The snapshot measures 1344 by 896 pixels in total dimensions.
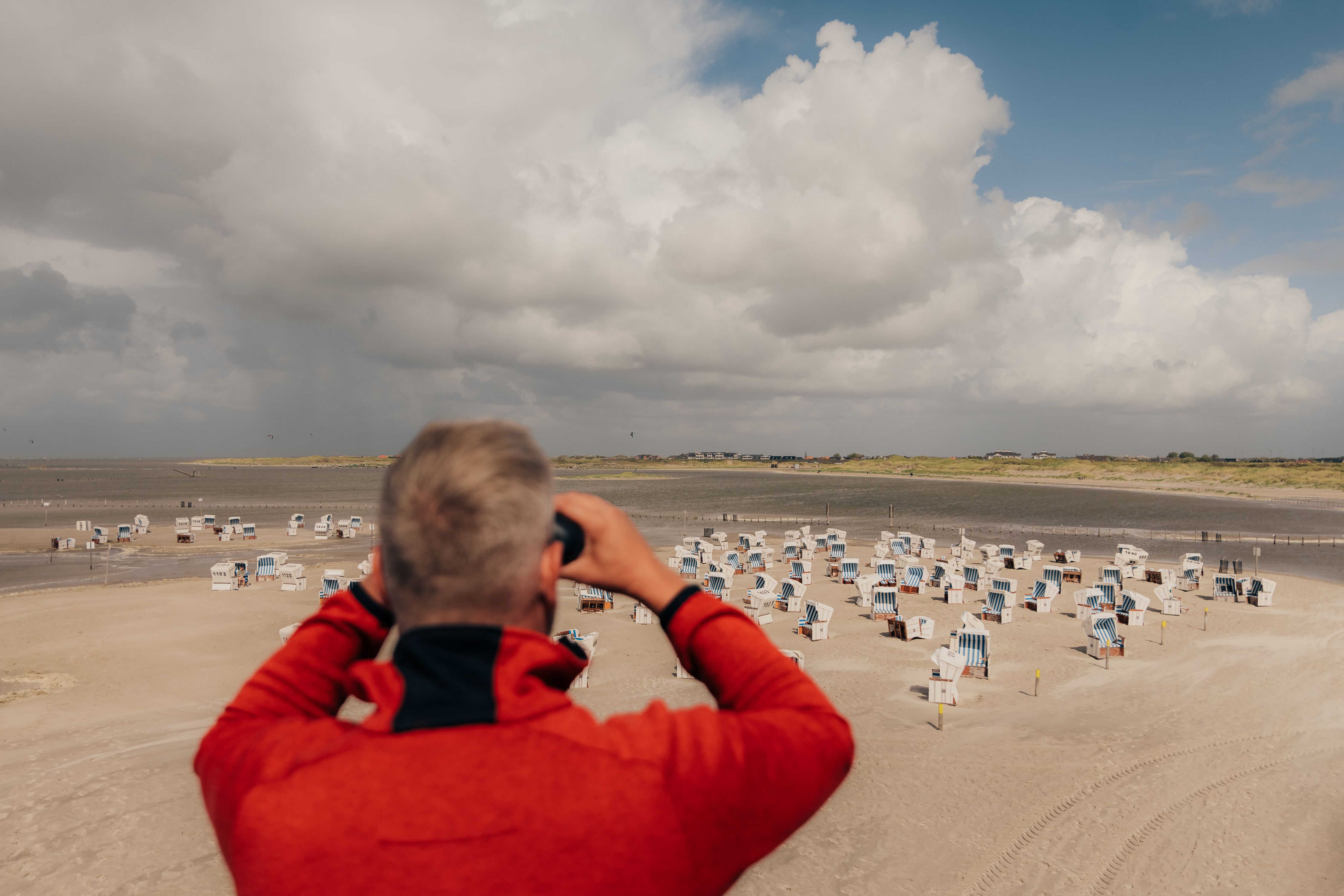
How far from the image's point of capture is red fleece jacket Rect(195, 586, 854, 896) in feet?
3.92

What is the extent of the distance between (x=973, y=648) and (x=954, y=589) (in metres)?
11.1

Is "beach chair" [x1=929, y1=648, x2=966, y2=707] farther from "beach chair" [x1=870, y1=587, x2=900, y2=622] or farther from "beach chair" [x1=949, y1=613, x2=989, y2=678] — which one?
"beach chair" [x1=870, y1=587, x2=900, y2=622]

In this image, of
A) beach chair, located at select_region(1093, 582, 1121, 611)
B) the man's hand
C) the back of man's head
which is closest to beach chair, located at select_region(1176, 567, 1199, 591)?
beach chair, located at select_region(1093, 582, 1121, 611)

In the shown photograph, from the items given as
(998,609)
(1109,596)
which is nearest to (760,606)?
(998,609)

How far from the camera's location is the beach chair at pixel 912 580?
30578mm

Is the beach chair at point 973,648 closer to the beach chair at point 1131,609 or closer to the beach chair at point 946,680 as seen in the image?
the beach chair at point 946,680

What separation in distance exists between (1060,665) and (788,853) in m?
13.3

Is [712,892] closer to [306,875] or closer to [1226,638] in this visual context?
[306,875]

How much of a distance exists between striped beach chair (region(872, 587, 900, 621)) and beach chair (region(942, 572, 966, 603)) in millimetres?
4737

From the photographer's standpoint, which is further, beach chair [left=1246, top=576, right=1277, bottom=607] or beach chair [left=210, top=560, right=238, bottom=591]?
beach chair [left=210, top=560, right=238, bottom=591]

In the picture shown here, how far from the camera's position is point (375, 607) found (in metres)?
1.66

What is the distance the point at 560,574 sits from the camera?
160 centimetres

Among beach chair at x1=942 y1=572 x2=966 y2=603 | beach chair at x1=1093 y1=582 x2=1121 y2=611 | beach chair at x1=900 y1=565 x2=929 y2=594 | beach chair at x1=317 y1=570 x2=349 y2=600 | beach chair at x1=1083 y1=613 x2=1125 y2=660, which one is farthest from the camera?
beach chair at x1=900 y1=565 x2=929 y2=594

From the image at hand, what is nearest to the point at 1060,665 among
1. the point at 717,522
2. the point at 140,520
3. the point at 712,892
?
the point at 712,892
